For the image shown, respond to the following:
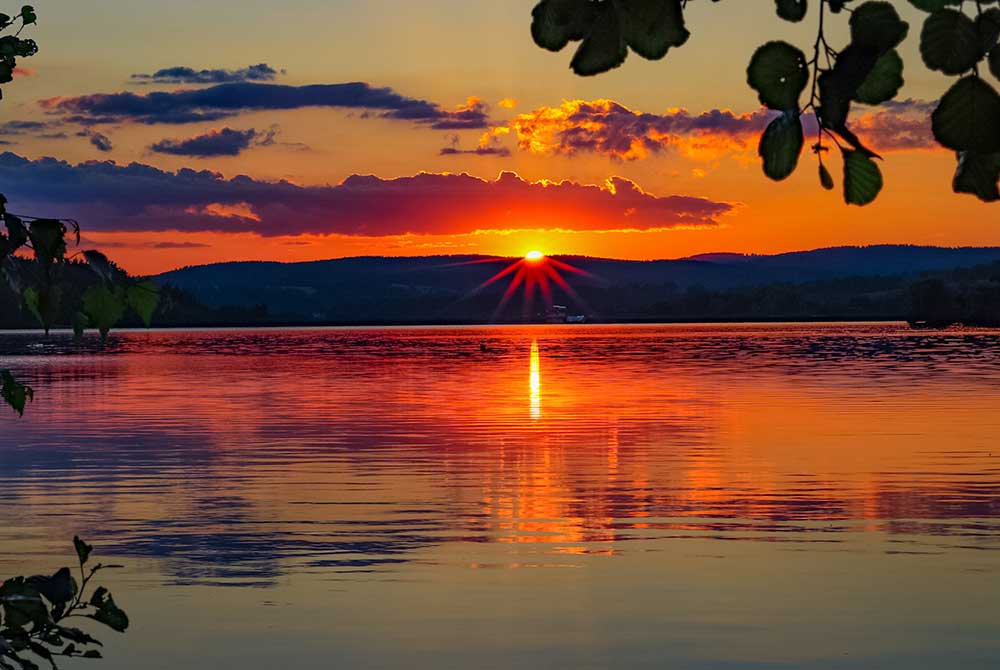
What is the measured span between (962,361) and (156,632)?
90629mm

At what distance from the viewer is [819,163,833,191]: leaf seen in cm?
A: 264

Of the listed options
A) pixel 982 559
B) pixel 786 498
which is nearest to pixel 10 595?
pixel 982 559

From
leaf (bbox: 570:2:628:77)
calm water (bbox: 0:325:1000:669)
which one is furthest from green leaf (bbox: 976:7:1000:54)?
calm water (bbox: 0:325:1000:669)

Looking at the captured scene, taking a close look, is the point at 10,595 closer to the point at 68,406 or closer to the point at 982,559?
the point at 982,559

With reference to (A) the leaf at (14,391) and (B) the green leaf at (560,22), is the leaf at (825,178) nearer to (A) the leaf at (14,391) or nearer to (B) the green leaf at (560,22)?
(B) the green leaf at (560,22)

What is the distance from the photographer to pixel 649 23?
102 inches

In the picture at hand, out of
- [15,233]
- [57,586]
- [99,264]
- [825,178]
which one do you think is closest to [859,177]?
[825,178]

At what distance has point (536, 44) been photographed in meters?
2.71

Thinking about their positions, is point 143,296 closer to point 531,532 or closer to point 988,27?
point 988,27

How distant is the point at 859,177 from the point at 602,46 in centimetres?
49

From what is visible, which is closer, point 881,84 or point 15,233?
point 881,84

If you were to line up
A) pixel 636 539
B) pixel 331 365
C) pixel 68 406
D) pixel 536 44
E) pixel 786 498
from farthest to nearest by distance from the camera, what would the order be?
pixel 331 365
pixel 68 406
pixel 786 498
pixel 636 539
pixel 536 44

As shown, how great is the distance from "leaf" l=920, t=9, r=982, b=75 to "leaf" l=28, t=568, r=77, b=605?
4.00 meters

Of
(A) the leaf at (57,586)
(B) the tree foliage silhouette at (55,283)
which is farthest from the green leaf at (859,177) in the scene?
(A) the leaf at (57,586)
